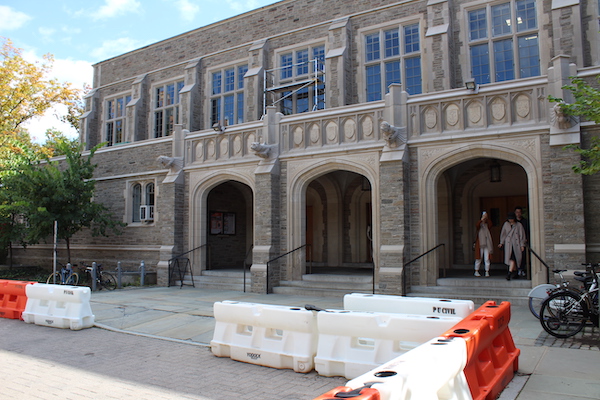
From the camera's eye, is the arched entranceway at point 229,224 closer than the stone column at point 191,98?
Yes

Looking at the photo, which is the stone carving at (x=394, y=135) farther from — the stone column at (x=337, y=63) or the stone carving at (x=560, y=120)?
the stone column at (x=337, y=63)

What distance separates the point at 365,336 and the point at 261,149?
9085 mm

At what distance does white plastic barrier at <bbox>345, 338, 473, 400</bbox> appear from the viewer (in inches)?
115

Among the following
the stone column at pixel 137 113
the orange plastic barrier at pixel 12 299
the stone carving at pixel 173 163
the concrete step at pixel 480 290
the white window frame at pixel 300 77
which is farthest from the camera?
the stone column at pixel 137 113

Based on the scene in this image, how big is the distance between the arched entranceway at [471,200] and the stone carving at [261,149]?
5265 mm

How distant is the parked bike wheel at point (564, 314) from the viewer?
7.20 metres

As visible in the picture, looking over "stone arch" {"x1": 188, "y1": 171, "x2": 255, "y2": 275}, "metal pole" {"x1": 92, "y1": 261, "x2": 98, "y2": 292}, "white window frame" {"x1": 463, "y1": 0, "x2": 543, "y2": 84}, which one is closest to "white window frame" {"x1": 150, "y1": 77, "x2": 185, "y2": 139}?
"stone arch" {"x1": 188, "y1": 171, "x2": 255, "y2": 275}

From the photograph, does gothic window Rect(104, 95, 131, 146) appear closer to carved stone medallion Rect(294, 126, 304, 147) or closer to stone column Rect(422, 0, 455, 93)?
carved stone medallion Rect(294, 126, 304, 147)

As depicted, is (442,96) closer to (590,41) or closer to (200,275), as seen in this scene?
(590,41)

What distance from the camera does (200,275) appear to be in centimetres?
1585

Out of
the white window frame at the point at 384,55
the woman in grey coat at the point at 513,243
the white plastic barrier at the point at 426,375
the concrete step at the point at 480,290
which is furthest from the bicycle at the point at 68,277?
the white plastic barrier at the point at 426,375

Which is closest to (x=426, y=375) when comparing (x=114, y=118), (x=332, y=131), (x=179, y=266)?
(x=332, y=131)

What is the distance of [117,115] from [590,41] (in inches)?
780

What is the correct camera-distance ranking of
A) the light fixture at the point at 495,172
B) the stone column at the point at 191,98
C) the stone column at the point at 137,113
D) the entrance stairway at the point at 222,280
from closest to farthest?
the light fixture at the point at 495,172
the entrance stairway at the point at 222,280
the stone column at the point at 191,98
the stone column at the point at 137,113
